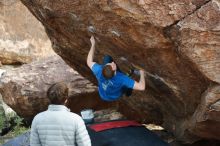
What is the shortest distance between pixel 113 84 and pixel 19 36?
1089 cm

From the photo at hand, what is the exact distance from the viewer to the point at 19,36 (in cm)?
1772

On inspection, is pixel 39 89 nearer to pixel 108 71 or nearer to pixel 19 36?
pixel 108 71

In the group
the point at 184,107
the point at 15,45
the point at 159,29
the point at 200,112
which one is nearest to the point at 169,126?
the point at 184,107

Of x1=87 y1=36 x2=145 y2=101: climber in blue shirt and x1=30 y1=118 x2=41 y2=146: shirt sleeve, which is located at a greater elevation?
x1=87 y1=36 x2=145 y2=101: climber in blue shirt

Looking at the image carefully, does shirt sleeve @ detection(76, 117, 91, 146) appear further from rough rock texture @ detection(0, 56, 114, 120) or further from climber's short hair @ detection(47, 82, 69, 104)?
rough rock texture @ detection(0, 56, 114, 120)

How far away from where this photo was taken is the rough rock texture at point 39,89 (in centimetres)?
1190

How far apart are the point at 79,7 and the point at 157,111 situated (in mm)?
2948

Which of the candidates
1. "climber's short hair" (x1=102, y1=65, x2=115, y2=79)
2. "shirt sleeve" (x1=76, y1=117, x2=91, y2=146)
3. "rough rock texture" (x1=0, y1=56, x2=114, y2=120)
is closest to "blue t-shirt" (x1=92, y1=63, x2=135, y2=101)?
"climber's short hair" (x1=102, y1=65, x2=115, y2=79)

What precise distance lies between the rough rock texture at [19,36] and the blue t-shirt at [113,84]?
1012 cm

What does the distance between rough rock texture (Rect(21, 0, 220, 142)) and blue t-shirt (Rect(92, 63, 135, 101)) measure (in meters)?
0.41

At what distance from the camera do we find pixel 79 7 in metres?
7.29

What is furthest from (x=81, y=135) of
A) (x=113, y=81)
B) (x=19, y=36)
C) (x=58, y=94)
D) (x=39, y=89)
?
(x=19, y=36)

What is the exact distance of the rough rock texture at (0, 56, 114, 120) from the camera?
39.0 feet

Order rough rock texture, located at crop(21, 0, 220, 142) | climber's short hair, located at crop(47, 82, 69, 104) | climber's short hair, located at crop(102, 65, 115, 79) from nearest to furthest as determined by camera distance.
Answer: climber's short hair, located at crop(47, 82, 69, 104) → rough rock texture, located at crop(21, 0, 220, 142) → climber's short hair, located at crop(102, 65, 115, 79)
